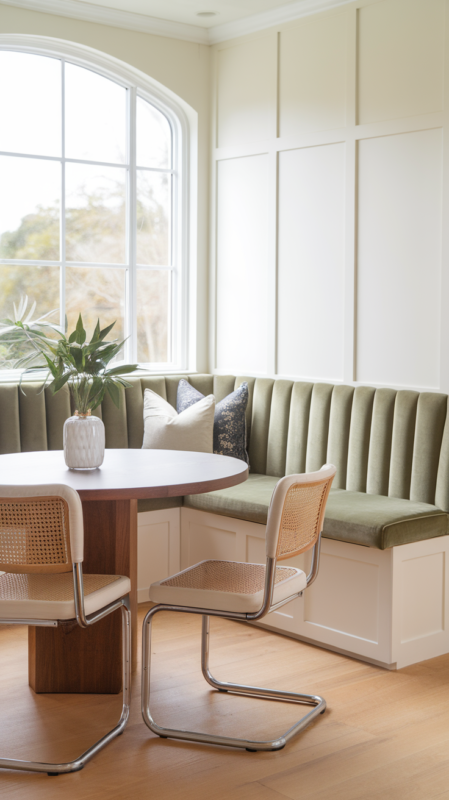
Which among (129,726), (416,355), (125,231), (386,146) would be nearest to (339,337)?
(416,355)

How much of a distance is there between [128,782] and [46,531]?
0.79m

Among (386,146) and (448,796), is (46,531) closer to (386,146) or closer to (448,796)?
(448,796)

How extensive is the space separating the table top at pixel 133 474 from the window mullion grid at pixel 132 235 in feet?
5.76

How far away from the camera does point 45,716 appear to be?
114 inches

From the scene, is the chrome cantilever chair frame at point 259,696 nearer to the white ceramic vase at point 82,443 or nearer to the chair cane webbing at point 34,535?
the chair cane webbing at point 34,535

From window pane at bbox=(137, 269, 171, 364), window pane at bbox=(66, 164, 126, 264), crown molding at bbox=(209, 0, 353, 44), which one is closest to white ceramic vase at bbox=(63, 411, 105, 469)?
window pane at bbox=(66, 164, 126, 264)

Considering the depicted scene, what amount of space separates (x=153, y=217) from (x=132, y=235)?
0.76 feet

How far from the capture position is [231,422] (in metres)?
4.56

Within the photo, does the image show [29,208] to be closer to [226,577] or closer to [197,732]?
[226,577]

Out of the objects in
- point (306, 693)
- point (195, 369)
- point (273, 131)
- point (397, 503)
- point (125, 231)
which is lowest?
point (306, 693)

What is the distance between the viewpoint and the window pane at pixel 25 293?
4.54m

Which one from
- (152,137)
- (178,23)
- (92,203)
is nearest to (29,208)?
(92,203)

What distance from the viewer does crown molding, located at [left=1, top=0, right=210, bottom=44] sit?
4461mm

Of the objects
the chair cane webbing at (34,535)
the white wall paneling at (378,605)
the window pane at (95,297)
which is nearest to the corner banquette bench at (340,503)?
the white wall paneling at (378,605)
